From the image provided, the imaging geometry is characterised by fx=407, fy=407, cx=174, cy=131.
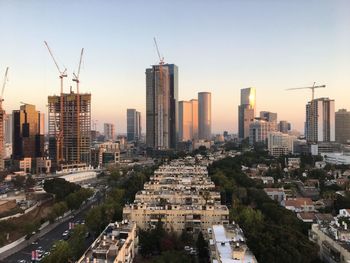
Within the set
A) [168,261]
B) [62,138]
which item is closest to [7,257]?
[168,261]

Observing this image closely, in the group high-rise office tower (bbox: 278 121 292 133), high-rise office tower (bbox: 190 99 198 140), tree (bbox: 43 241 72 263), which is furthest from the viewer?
high-rise office tower (bbox: 190 99 198 140)

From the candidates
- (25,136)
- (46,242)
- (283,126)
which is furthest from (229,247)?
(283,126)

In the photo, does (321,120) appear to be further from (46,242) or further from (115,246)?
(115,246)

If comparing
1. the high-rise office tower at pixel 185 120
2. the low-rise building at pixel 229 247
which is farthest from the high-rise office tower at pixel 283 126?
the low-rise building at pixel 229 247

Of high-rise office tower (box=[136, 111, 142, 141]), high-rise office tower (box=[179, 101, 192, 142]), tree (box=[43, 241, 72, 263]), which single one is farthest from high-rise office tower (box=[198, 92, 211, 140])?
tree (box=[43, 241, 72, 263])

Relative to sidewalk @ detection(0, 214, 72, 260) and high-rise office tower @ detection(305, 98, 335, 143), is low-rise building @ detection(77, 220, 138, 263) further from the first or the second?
high-rise office tower @ detection(305, 98, 335, 143)

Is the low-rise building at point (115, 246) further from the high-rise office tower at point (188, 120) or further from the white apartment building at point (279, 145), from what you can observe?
the high-rise office tower at point (188, 120)

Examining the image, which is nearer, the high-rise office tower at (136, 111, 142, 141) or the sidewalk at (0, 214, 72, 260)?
the sidewalk at (0, 214, 72, 260)

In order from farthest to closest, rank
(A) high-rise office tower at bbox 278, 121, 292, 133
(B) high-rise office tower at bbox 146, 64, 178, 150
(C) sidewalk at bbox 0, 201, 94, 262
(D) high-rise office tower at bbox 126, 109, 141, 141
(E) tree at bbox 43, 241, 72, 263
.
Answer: (D) high-rise office tower at bbox 126, 109, 141, 141 → (A) high-rise office tower at bbox 278, 121, 292, 133 → (B) high-rise office tower at bbox 146, 64, 178, 150 → (C) sidewalk at bbox 0, 201, 94, 262 → (E) tree at bbox 43, 241, 72, 263
